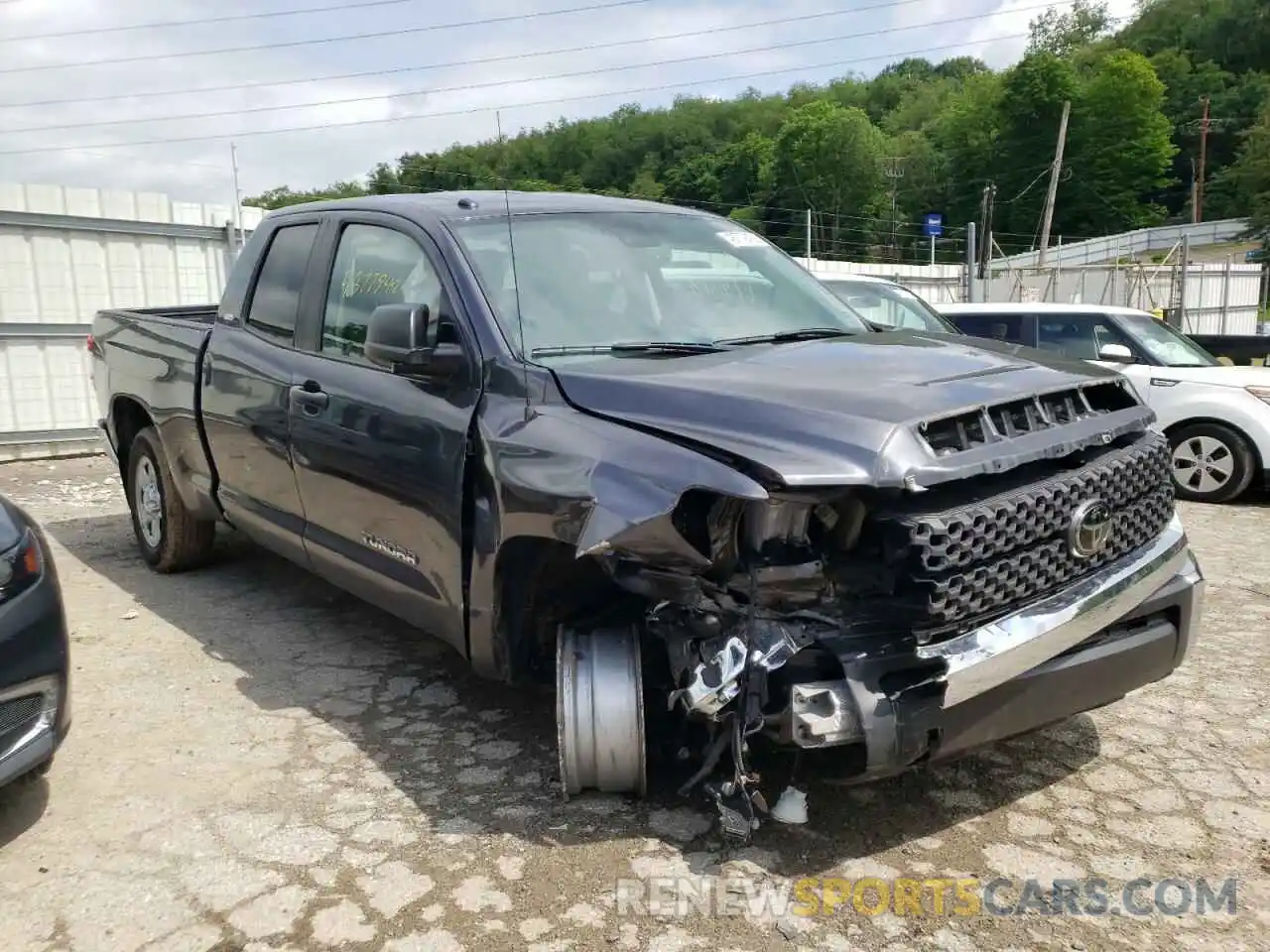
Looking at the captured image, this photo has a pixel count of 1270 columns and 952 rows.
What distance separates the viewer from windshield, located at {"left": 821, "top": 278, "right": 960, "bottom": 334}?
30.0 feet

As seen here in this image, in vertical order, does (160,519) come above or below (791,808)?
above

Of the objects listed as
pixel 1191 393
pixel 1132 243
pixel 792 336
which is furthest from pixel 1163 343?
pixel 1132 243

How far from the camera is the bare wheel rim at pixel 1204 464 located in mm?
8141

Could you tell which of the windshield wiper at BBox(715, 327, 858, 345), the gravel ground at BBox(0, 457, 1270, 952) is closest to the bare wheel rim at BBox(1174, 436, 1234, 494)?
the gravel ground at BBox(0, 457, 1270, 952)

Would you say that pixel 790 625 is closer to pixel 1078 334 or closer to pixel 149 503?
pixel 149 503

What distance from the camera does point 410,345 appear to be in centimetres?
335

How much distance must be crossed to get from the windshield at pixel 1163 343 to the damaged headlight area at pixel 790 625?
7.06m

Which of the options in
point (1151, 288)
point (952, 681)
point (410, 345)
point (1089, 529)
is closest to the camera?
point (952, 681)

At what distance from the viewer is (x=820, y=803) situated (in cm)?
326

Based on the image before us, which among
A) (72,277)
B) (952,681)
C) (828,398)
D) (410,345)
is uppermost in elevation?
(72,277)

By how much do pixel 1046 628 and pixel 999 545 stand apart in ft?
0.91

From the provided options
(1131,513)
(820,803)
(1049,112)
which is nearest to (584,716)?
(820,803)

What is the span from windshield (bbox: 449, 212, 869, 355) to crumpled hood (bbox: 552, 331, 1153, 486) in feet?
0.85

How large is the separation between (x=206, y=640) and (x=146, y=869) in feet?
6.74
